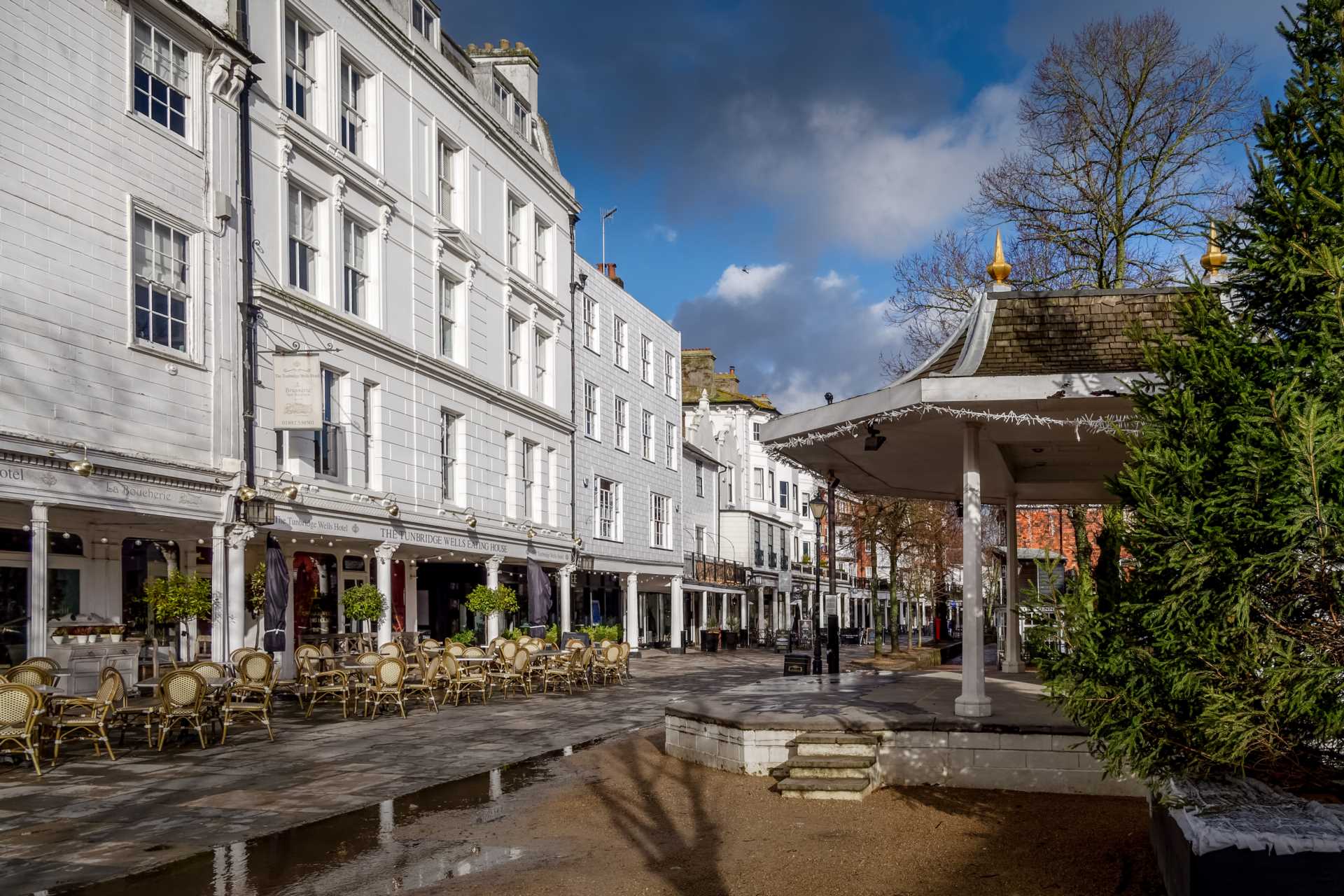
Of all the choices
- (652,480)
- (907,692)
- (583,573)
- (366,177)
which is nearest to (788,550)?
(652,480)

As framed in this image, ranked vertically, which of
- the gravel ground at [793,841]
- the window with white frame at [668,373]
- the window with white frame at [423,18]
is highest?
the window with white frame at [423,18]

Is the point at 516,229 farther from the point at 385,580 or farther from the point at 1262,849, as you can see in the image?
the point at 1262,849

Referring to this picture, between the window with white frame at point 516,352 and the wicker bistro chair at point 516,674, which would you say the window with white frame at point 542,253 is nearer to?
the window with white frame at point 516,352

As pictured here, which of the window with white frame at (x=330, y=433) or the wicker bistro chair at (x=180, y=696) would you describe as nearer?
the wicker bistro chair at (x=180, y=696)

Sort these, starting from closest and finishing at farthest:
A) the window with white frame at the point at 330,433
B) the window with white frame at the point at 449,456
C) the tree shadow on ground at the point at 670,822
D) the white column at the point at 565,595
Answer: the tree shadow on ground at the point at 670,822
the window with white frame at the point at 330,433
the window with white frame at the point at 449,456
the white column at the point at 565,595

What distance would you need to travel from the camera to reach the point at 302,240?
73.6ft

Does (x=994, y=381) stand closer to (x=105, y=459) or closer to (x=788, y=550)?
(x=105, y=459)

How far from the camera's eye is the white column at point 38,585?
→ 49.5ft

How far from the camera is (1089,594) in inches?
248

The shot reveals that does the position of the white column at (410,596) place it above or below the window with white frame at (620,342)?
below

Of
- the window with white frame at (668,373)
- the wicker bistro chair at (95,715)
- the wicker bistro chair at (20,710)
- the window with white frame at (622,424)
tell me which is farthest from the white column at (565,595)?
the wicker bistro chair at (20,710)

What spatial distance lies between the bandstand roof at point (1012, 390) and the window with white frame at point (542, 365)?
63.3 feet

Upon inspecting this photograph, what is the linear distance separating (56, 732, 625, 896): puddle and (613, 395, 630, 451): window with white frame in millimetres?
30465

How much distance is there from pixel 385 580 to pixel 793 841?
1722 centimetres
